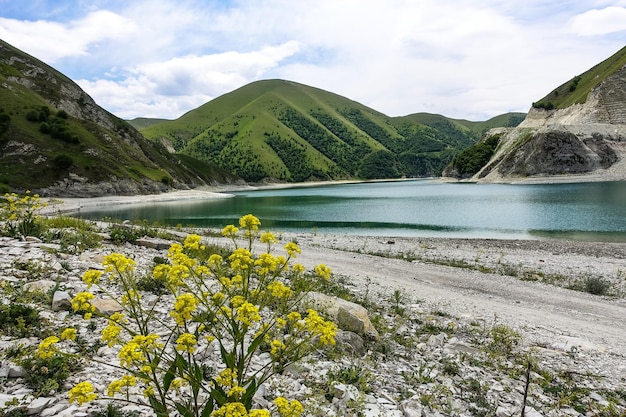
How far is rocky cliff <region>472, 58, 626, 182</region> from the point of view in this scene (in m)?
142

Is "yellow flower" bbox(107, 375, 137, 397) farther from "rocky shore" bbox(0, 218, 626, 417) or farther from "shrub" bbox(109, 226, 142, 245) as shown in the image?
"shrub" bbox(109, 226, 142, 245)

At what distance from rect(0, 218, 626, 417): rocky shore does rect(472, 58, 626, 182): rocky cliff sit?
498 ft

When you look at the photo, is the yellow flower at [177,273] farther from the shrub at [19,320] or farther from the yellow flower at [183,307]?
the shrub at [19,320]

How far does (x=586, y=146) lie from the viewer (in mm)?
144375

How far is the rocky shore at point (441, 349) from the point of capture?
6711 millimetres

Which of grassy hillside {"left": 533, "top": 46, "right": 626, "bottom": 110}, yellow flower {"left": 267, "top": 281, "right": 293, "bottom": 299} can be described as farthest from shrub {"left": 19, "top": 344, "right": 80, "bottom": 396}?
grassy hillside {"left": 533, "top": 46, "right": 626, "bottom": 110}

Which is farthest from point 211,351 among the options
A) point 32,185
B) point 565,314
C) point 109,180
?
point 109,180

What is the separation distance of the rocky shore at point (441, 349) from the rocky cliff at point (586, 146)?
498 feet

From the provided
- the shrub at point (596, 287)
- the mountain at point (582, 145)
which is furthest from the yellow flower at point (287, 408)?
the mountain at point (582, 145)

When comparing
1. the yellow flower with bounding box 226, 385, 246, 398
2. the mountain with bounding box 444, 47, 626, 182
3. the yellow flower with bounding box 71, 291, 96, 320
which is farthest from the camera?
the mountain with bounding box 444, 47, 626, 182

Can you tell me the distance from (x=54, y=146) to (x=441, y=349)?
121m

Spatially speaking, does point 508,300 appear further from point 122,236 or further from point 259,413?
point 122,236

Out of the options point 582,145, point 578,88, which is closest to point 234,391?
point 582,145

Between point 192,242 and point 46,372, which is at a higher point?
point 192,242
